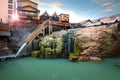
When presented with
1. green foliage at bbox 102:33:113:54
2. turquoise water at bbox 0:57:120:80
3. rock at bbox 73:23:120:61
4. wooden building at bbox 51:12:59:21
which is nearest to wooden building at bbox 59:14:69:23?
→ wooden building at bbox 51:12:59:21

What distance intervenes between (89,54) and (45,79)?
5443 millimetres

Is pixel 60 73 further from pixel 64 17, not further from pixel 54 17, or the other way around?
pixel 54 17

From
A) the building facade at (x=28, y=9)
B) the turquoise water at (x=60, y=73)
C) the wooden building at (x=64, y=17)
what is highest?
the building facade at (x=28, y=9)

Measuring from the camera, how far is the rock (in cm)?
1086

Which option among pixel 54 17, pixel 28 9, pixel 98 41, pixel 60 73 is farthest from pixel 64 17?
pixel 60 73

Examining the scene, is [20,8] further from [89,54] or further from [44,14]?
[89,54]

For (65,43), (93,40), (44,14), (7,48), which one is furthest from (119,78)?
(44,14)

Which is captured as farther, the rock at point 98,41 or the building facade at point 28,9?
the building facade at point 28,9

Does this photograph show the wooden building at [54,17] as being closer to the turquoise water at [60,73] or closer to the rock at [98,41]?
the rock at [98,41]

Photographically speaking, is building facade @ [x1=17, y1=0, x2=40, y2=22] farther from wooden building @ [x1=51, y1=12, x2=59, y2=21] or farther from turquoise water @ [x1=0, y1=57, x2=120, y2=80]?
turquoise water @ [x1=0, y1=57, x2=120, y2=80]

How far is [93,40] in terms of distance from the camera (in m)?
11.1

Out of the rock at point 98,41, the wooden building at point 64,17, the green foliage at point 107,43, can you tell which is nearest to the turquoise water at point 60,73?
the rock at point 98,41

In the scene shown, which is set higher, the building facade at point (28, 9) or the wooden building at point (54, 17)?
the building facade at point (28, 9)

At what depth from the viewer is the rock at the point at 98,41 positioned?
10863 mm
